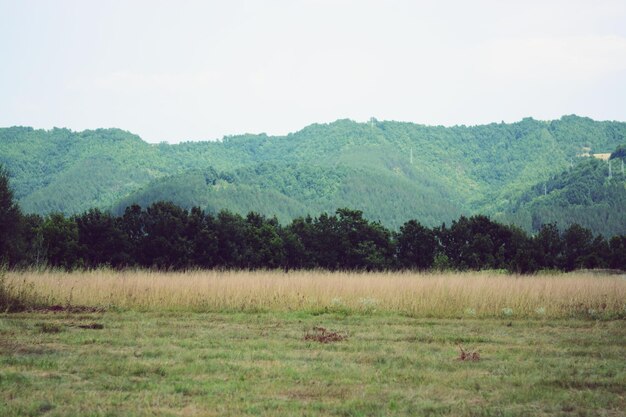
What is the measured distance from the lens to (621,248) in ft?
131

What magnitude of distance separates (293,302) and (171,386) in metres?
9.52

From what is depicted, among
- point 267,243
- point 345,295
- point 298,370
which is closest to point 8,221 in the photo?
point 267,243

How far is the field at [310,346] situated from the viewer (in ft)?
20.8

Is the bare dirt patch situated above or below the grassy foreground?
below

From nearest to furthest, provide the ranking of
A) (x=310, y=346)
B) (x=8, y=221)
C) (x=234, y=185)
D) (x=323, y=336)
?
(x=310, y=346) < (x=323, y=336) < (x=8, y=221) < (x=234, y=185)

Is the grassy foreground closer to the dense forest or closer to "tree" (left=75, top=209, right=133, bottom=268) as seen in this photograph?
the dense forest

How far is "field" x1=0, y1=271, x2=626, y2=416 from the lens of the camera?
635cm

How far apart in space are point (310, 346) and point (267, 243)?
1003 inches

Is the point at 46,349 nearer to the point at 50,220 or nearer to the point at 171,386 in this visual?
the point at 171,386

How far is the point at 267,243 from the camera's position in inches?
1388

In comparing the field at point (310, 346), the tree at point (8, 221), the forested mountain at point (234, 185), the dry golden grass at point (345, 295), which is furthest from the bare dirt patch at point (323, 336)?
the forested mountain at point (234, 185)

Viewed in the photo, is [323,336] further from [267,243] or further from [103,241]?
[267,243]

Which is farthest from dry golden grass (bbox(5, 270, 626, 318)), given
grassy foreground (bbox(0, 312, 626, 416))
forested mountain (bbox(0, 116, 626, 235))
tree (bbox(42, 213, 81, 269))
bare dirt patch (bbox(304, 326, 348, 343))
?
forested mountain (bbox(0, 116, 626, 235))

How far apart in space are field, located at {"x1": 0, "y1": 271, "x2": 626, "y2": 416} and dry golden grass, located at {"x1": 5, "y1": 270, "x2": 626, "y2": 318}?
0.05 meters
